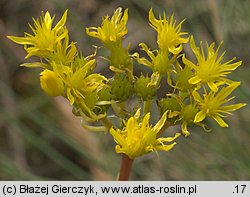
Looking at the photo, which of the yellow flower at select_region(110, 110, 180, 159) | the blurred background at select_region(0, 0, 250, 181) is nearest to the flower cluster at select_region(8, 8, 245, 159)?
the yellow flower at select_region(110, 110, 180, 159)

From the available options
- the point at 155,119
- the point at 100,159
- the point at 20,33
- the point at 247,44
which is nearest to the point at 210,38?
the point at 247,44

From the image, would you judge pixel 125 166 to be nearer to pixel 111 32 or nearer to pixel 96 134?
pixel 111 32

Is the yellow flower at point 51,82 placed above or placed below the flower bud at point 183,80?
below

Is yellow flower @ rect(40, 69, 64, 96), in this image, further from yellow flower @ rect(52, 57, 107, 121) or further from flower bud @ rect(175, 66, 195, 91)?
flower bud @ rect(175, 66, 195, 91)

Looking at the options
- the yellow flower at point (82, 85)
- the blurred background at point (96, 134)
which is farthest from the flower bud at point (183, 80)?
the blurred background at point (96, 134)

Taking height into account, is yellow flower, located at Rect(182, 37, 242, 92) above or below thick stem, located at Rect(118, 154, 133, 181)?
above

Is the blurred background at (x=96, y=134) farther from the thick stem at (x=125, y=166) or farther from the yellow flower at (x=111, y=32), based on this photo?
the thick stem at (x=125, y=166)
